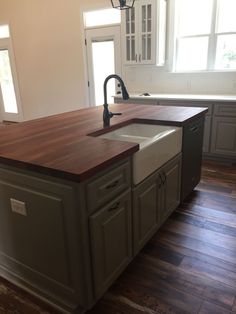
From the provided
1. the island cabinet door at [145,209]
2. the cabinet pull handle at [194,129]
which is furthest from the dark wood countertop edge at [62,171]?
the cabinet pull handle at [194,129]

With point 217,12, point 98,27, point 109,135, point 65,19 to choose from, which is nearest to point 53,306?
point 109,135

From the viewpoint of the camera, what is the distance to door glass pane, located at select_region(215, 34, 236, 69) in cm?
404

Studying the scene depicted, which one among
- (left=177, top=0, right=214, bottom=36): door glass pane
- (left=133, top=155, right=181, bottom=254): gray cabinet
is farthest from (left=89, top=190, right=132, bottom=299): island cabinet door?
(left=177, top=0, right=214, bottom=36): door glass pane

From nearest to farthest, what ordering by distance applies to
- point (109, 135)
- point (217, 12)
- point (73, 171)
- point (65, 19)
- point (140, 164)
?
point (73, 171)
point (140, 164)
point (109, 135)
point (217, 12)
point (65, 19)

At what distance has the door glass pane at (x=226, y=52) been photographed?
4.04 metres

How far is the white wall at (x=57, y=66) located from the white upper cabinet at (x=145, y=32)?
456 mm

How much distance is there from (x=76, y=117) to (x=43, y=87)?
4018 millimetres

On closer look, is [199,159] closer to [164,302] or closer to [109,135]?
[109,135]

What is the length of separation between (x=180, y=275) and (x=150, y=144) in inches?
36.3

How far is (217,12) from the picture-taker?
13.1ft

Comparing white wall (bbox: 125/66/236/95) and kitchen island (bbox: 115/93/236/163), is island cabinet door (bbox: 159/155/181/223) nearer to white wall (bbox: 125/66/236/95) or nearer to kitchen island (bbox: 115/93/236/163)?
kitchen island (bbox: 115/93/236/163)

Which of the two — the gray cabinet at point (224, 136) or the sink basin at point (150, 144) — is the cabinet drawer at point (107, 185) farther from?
the gray cabinet at point (224, 136)

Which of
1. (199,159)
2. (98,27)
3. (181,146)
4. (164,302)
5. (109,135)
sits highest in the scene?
(98,27)

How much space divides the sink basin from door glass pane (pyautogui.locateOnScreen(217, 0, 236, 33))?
8.90 ft
